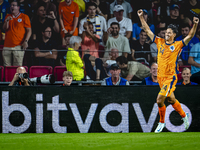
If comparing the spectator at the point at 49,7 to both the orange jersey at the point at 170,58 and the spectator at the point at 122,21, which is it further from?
the orange jersey at the point at 170,58

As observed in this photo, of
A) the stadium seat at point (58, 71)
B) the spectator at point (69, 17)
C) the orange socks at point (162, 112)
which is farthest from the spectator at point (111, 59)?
the orange socks at point (162, 112)

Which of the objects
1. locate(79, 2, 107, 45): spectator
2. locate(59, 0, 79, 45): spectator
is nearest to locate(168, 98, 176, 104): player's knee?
locate(79, 2, 107, 45): spectator

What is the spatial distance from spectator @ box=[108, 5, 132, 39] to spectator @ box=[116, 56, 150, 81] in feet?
5.38

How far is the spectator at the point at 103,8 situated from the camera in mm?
9805

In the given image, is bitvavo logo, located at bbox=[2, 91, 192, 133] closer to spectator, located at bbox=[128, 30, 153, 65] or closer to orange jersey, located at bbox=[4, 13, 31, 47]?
spectator, located at bbox=[128, 30, 153, 65]

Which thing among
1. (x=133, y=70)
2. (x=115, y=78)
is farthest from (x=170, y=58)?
(x=133, y=70)

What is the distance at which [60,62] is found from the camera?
854 cm

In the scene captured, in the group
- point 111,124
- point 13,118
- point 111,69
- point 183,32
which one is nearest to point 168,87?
point 111,124

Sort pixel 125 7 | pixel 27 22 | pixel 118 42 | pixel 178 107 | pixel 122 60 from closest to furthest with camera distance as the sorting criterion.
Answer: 1. pixel 178 107
2. pixel 122 60
3. pixel 118 42
4. pixel 27 22
5. pixel 125 7

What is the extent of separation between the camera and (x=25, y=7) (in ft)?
32.3

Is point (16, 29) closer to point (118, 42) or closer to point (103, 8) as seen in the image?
point (103, 8)

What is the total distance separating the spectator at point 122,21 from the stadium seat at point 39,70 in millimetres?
2516

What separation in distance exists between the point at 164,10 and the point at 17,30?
472cm

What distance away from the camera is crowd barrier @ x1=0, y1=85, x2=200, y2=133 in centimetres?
607
